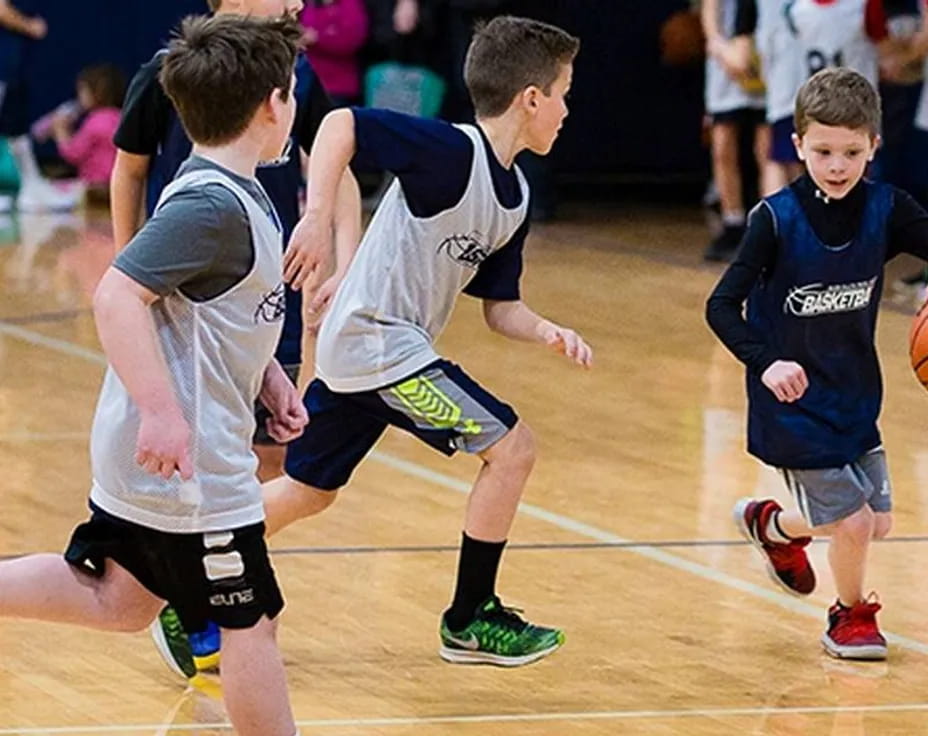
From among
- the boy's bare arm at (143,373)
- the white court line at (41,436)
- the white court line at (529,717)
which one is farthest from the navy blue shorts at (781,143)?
the boy's bare arm at (143,373)

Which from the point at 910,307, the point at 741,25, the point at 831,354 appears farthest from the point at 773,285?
the point at 741,25

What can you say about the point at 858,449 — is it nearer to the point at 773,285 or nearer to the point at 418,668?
the point at 773,285

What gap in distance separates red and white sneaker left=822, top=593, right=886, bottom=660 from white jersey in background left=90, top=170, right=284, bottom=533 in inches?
69.0

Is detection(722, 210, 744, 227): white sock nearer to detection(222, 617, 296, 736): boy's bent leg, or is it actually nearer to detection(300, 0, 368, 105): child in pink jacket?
detection(300, 0, 368, 105): child in pink jacket

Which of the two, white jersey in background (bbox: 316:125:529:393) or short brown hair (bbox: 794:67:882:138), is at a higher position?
short brown hair (bbox: 794:67:882:138)

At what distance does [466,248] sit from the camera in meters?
4.77

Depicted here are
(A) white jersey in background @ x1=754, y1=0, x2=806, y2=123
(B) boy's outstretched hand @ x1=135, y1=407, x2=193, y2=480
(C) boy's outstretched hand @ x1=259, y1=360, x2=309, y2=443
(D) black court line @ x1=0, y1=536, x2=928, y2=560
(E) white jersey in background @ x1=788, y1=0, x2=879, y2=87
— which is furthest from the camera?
(A) white jersey in background @ x1=754, y1=0, x2=806, y2=123

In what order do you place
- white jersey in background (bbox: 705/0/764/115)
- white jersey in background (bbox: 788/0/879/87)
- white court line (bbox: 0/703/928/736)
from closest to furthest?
white court line (bbox: 0/703/928/736) → white jersey in background (bbox: 788/0/879/87) → white jersey in background (bbox: 705/0/764/115)

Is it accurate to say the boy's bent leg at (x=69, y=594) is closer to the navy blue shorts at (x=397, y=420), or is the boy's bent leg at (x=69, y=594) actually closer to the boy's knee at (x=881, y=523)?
the navy blue shorts at (x=397, y=420)

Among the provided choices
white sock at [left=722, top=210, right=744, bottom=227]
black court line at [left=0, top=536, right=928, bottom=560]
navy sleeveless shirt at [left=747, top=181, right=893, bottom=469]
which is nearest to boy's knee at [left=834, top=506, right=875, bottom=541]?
navy sleeveless shirt at [left=747, top=181, right=893, bottom=469]

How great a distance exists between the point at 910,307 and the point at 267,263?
6697 mm

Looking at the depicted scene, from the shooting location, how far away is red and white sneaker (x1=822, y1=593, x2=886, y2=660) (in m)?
4.90

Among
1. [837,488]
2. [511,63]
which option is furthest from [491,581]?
[511,63]

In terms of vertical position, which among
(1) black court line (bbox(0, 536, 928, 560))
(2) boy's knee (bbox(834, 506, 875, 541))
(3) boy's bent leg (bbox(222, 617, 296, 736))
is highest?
(3) boy's bent leg (bbox(222, 617, 296, 736))
